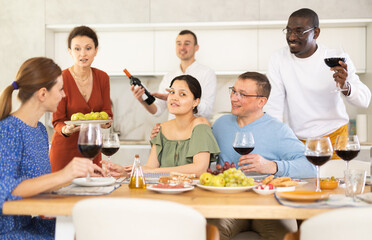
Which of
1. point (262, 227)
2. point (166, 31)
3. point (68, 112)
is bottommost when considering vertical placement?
point (262, 227)

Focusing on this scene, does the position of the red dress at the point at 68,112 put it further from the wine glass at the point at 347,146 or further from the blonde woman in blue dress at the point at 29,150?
the wine glass at the point at 347,146

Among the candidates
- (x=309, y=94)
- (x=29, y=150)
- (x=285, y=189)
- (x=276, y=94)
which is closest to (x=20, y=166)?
(x=29, y=150)

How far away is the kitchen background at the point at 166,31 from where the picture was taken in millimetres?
4250

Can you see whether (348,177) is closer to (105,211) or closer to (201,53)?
(105,211)

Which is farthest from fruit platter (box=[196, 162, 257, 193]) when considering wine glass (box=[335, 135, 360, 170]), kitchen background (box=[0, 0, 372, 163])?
kitchen background (box=[0, 0, 372, 163])

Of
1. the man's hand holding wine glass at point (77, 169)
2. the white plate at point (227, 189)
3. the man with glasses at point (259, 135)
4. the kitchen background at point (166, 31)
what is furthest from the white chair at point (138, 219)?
the kitchen background at point (166, 31)

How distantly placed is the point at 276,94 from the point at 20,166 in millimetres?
1760

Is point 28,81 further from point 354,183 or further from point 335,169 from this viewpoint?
point 335,169

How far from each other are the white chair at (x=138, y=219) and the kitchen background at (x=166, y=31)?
116 inches

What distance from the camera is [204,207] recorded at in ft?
4.75

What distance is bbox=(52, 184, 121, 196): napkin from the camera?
162 cm

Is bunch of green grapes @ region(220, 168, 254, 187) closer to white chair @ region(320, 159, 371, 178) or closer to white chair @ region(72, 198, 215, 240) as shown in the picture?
white chair @ region(72, 198, 215, 240)

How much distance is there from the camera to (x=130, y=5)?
4.38m

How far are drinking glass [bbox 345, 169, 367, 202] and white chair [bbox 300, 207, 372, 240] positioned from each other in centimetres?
42
